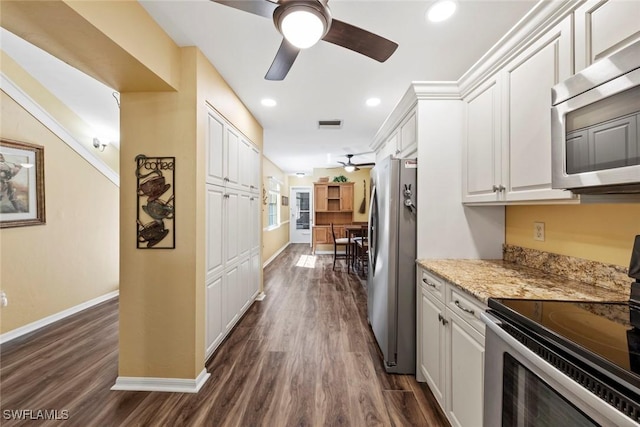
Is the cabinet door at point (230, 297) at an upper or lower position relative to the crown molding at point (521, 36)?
lower

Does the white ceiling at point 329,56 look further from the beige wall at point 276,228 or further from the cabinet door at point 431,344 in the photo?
the beige wall at point 276,228

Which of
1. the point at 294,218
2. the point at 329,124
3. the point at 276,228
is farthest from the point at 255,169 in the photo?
the point at 294,218

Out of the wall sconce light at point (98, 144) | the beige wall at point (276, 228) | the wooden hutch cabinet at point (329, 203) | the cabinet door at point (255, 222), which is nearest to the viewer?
the cabinet door at point (255, 222)

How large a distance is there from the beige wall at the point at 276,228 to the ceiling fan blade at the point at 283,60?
3066 millimetres

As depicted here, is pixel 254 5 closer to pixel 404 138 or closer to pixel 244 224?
pixel 404 138

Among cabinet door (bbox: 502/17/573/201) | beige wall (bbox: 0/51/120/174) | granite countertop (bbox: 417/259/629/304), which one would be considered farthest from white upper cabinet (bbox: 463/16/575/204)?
beige wall (bbox: 0/51/120/174)

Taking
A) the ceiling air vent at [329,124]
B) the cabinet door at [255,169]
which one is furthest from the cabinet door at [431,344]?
the ceiling air vent at [329,124]

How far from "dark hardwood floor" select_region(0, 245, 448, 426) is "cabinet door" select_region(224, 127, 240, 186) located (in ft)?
5.39

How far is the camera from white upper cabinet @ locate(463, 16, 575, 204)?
120 cm

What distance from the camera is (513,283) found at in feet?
4.29

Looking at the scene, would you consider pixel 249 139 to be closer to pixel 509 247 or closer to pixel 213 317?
pixel 213 317

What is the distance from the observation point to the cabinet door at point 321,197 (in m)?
7.07

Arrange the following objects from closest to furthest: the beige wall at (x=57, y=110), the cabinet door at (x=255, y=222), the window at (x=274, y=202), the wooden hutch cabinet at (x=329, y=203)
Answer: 1. the beige wall at (x=57, y=110)
2. the cabinet door at (x=255, y=222)
3. the window at (x=274, y=202)
4. the wooden hutch cabinet at (x=329, y=203)

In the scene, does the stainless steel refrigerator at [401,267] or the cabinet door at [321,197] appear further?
the cabinet door at [321,197]
